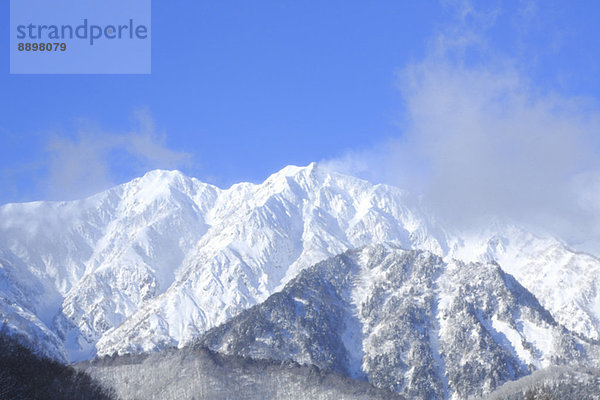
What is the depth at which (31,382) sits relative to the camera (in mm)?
197125

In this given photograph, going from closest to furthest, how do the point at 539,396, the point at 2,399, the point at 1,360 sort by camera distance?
the point at 2,399
the point at 539,396
the point at 1,360

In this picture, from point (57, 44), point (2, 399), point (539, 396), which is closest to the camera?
point (2, 399)

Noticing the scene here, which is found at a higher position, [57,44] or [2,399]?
[57,44]

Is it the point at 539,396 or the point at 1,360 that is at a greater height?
the point at 1,360

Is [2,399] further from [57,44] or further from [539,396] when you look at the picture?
[539,396]

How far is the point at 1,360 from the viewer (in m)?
197

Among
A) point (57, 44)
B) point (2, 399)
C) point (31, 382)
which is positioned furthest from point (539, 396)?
point (57, 44)

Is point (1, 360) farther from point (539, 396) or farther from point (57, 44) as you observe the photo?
point (539, 396)

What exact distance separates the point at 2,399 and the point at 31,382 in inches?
2154

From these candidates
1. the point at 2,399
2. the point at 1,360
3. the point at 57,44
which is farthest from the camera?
the point at 1,360

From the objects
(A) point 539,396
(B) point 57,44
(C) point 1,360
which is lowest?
(A) point 539,396

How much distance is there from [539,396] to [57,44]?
143208mm

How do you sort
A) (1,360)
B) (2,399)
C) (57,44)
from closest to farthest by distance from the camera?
(2,399), (57,44), (1,360)

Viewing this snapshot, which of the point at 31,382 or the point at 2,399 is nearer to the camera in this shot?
the point at 2,399
